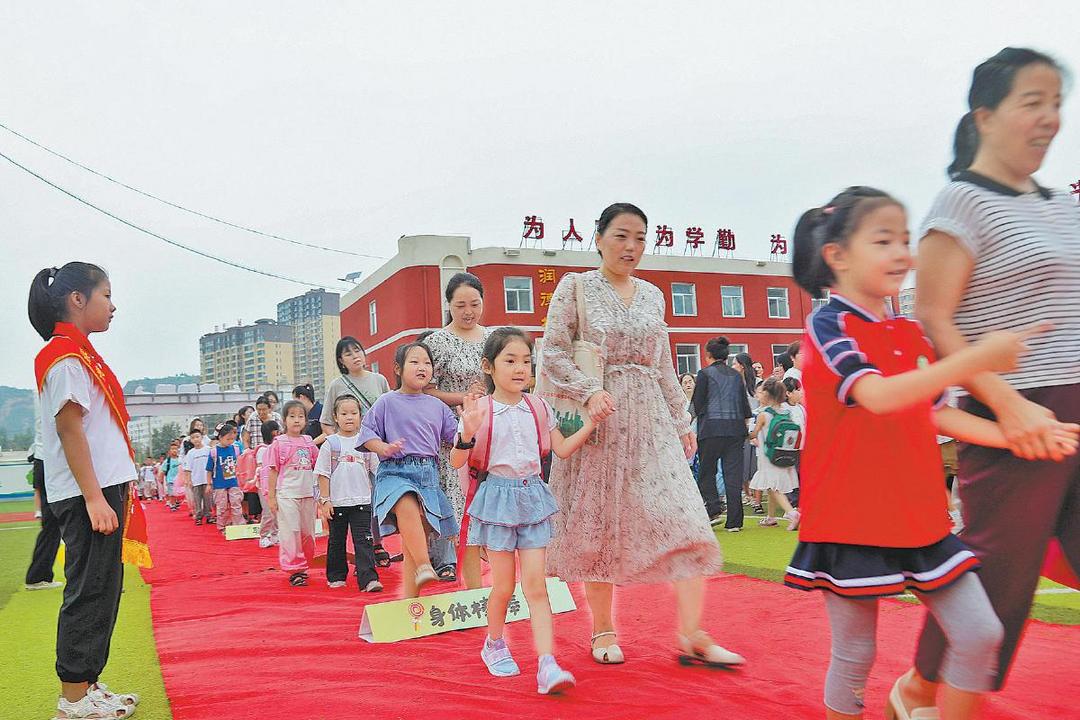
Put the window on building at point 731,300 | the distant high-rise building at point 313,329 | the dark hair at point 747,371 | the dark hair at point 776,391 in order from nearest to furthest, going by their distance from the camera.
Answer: the dark hair at point 776,391 → the dark hair at point 747,371 → the window on building at point 731,300 → the distant high-rise building at point 313,329

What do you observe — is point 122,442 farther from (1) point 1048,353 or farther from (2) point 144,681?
(1) point 1048,353

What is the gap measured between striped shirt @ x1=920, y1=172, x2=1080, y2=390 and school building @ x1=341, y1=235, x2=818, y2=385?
911 inches

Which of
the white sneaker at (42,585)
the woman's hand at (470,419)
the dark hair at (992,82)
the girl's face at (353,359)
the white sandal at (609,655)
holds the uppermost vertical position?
the dark hair at (992,82)

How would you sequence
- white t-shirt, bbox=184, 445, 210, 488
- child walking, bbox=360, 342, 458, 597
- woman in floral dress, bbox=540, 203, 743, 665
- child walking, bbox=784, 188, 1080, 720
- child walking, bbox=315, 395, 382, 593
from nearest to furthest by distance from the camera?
child walking, bbox=784, 188, 1080, 720
woman in floral dress, bbox=540, 203, 743, 665
child walking, bbox=360, 342, 458, 597
child walking, bbox=315, 395, 382, 593
white t-shirt, bbox=184, 445, 210, 488

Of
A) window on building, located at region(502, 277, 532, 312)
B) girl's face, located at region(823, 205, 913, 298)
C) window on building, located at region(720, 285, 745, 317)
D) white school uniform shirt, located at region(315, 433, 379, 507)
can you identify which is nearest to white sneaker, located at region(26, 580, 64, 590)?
white school uniform shirt, located at region(315, 433, 379, 507)

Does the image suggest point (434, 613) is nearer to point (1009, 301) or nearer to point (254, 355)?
point (1009, 301)

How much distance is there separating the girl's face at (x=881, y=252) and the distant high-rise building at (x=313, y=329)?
6036 centimetres

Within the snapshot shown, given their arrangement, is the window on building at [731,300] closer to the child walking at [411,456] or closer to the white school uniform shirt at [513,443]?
the child walking at [411,456]

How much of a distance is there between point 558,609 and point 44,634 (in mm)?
3263

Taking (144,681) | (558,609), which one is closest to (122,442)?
(144,681)

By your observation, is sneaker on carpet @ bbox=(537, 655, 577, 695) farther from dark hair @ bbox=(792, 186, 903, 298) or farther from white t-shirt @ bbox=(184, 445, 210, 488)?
white t-shirt @ bbox=(184, 445, 210, 488)

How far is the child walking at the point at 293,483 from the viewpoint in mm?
6723

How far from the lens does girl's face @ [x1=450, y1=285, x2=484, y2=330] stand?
199 inches

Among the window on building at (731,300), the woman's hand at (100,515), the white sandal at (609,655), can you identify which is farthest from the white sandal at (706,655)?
the window on building at (731,300)
